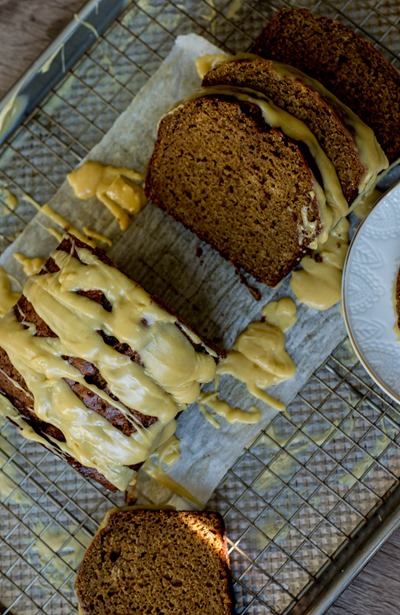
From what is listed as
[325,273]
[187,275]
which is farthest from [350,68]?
[187,275]

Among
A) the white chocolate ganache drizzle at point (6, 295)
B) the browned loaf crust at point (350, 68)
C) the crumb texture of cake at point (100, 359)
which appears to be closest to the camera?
the crumb texture of cake at point (100, 359)

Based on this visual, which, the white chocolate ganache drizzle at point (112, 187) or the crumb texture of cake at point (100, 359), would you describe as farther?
the white chocolate ganache drizzle at point (112, 187)

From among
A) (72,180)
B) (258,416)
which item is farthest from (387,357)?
(72,180)

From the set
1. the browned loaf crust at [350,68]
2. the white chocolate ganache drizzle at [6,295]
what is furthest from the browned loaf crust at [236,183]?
the white chocolate ganache drizzle at [6,295]

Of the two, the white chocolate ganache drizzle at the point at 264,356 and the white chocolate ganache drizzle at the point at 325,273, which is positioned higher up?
the white chocolate ganache drizzle at the point at 325,273

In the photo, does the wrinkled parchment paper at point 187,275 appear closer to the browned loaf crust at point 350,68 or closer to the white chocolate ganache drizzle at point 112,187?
the white chocolate ganache drizzle at point 112,187

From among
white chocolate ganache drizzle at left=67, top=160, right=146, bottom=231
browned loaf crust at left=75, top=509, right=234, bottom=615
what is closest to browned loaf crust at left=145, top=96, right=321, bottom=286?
white chocolate ganache drizzle at left=67, top=160, right=146, bottom=231

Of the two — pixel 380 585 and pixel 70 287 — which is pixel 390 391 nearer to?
pixel 380 585
